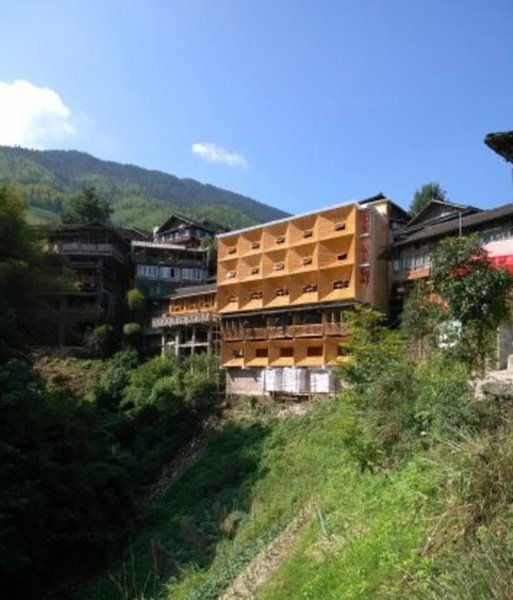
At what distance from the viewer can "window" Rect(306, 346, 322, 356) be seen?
34.1m

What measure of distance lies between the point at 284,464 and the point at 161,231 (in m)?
42.7

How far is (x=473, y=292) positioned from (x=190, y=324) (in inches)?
1138

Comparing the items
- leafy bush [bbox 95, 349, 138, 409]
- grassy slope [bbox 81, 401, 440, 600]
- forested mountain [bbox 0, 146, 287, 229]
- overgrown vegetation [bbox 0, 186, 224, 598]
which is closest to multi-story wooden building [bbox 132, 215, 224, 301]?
leafy bush [bbox 95, 349, 138, 409]

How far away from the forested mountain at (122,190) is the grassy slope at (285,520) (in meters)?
66.7

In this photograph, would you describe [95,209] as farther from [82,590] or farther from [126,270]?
[82,590]

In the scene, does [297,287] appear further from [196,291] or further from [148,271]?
[148,271]

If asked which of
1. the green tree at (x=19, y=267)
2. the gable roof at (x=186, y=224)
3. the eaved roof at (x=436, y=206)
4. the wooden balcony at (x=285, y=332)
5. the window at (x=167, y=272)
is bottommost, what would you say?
the wooden balcony at (x=285, y=332)

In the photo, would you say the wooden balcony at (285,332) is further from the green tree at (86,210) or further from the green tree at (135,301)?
the green tree at (86,210)

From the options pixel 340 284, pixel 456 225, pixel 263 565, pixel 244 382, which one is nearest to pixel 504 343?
pixel 263 565

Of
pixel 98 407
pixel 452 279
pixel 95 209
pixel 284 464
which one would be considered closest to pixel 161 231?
pixel 95 209

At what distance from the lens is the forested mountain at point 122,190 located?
10881 cm

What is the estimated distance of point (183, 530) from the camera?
21250 millimetres

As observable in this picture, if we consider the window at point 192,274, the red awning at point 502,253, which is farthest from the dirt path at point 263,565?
the window at point 192,274

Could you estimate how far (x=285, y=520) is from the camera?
14469mm
